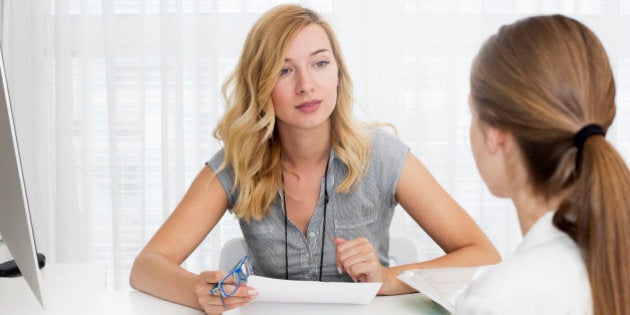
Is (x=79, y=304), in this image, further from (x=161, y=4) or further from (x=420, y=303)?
(x=161, y=4)

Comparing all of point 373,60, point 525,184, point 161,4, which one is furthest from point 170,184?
point 525,184

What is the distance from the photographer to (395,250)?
2.01 m

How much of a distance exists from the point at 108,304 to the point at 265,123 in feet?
1.91

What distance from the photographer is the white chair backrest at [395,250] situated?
194 centimetres

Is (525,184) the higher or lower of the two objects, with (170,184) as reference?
higher

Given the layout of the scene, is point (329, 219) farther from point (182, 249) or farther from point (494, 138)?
point (494, 138)

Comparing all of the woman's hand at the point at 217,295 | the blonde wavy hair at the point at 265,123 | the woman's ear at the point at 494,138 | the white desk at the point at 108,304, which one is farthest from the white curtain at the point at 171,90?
the woman's ear at the point at 494,138

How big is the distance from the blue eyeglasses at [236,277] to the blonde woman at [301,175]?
38 centimetres

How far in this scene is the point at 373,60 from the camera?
3047 millimetres

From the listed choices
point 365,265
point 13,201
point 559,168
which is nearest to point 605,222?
point 559,168

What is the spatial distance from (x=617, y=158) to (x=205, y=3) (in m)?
2.44

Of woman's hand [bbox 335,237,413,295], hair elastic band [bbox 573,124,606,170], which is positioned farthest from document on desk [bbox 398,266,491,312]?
hair elastic band [bbox 573,124,606,170]

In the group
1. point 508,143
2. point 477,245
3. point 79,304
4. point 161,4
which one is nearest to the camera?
point 508,143

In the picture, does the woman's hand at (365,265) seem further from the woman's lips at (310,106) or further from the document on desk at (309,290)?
the woman's lips at (310,106)
